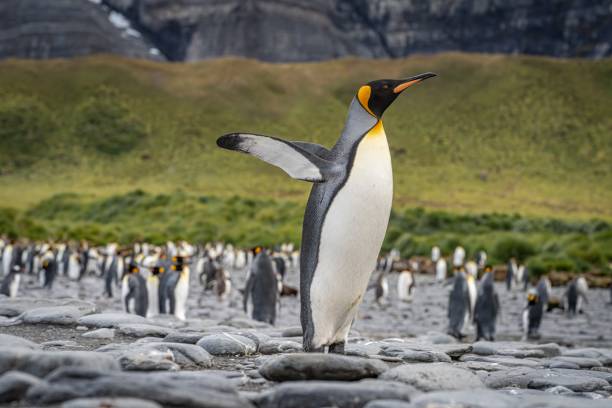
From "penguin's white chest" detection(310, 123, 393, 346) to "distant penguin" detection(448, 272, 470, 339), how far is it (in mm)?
7389

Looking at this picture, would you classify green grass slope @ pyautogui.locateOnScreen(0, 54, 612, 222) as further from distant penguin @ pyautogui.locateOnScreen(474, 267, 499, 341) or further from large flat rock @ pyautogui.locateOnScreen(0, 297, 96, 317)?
large flat rock @ pyautogui.locateOnScreen(0, 297, 96, 317)

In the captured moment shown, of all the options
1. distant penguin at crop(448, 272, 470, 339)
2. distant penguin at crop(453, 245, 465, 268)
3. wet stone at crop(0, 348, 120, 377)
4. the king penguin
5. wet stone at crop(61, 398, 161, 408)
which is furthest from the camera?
distant penguin at crop(453, 245, 465, 268)

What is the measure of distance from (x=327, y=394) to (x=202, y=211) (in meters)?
37.5

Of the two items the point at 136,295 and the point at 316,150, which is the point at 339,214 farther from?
the point at 136,295

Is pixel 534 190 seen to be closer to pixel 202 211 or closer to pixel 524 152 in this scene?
pixel 524 152

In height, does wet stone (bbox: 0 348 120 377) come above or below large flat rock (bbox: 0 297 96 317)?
above

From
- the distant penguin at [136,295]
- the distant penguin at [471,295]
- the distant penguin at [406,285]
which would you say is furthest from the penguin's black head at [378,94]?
the distant penguin at [406,285]

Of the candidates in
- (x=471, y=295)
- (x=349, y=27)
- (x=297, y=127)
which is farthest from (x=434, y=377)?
(x=349, y=27)

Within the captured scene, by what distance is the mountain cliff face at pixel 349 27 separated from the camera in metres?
95.8

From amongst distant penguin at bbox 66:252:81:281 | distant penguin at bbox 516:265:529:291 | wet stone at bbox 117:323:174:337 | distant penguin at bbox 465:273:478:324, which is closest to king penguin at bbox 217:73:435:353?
wet stone at bbox 117:323:174:337

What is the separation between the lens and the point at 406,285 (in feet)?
54.6

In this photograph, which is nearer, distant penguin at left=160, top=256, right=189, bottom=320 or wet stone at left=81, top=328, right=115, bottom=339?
wet stone at left=81, top=328, right=115, bottom=339

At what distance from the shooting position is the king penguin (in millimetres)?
3980

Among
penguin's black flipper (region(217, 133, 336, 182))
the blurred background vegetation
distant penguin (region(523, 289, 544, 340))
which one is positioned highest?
the blurred background vegetation
